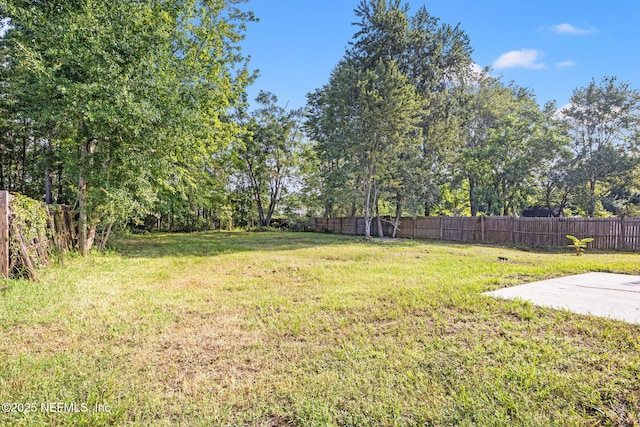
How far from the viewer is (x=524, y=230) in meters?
12.9

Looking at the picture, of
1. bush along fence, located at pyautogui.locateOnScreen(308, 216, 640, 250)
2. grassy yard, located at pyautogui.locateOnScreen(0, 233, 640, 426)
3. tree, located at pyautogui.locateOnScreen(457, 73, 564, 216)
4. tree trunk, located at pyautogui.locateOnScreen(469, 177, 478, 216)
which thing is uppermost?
tree, located at pyautogui.locateOnScreen(457, 73, 564, 216)

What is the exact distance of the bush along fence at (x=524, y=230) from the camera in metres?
11.0

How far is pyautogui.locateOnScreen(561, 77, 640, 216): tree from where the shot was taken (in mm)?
16531

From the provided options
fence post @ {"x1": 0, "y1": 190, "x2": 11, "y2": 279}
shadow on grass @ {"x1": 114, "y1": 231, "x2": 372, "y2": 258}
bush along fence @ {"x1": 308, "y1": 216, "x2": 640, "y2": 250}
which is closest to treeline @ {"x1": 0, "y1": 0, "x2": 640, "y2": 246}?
shadow on grass @ {"x1": 114, "y1": 231, "x2": 372, "y2": 258}

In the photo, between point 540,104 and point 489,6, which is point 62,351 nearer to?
point 489,6

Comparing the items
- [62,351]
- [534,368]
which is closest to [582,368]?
[534,368]

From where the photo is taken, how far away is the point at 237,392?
2.01m

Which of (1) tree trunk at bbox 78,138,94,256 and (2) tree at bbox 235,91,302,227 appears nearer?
(1) tree trunk at bbox 78,138,94,256

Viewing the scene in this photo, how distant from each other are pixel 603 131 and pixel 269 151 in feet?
65.7

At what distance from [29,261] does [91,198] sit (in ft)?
8.84

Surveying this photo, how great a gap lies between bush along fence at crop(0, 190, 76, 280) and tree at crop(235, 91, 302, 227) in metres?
15.9

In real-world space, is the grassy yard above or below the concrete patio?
below

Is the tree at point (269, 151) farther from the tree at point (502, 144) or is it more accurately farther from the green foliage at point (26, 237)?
the green foliage at point (26, 237)

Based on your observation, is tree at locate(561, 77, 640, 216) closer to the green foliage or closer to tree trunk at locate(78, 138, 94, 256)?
tree trunk at locate(78, 138, 94, 256)
